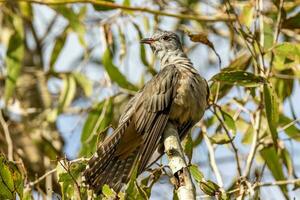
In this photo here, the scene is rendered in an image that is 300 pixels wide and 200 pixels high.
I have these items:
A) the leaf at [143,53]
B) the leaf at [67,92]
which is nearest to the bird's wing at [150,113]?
the leaf at [143,53]

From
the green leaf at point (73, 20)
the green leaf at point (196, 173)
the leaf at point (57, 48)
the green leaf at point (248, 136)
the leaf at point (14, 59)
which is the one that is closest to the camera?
the green leaf at point (196, 173)

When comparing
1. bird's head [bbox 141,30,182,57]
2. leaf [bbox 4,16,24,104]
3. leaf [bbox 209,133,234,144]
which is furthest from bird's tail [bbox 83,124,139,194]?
leaf [bbox 4,16,24,104]

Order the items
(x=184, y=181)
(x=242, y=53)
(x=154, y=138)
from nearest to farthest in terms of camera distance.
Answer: (x=184, y=181)
(x=154, y=138)
(x=242, y=53)

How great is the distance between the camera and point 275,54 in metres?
4.63

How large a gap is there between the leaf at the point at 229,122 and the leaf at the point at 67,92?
160 cm

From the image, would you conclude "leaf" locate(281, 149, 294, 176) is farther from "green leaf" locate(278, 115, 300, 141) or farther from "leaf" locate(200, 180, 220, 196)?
"leaf" locate(200, 180, 220, 196)

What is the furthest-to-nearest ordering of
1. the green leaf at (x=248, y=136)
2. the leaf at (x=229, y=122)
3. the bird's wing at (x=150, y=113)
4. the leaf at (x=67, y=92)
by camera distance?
the leaf at (x=67, y=92)
the green leaf at (x=248, y=136)
the leaf at (x=229, y=122)
the bird's wing at (x=150, y=113)

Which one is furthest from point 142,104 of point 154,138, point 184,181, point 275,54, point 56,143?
point 56,143

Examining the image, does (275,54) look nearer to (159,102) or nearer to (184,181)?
(159,102)

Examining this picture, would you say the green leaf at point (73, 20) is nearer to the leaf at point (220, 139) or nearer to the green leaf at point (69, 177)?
the leaf at point (220, 139)

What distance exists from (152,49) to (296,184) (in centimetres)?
142

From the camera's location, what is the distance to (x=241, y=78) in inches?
166

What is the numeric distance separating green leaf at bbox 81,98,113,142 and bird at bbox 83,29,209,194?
0.53 metres

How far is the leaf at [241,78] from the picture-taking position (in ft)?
13.8
